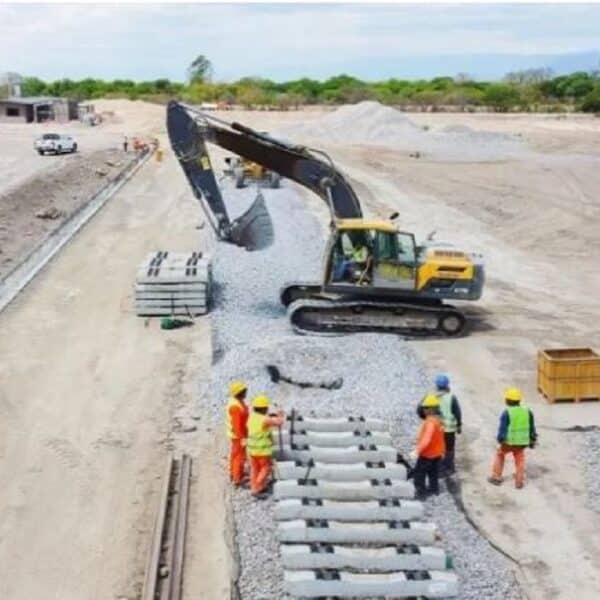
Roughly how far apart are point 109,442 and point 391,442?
4.04 m

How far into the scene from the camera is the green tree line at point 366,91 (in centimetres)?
11544

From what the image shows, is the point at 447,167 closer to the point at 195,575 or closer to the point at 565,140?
the point at 565,140

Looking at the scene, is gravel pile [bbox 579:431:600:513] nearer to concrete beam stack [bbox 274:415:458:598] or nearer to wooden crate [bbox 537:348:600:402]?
wooden crate [bbox 537:348:600:402]

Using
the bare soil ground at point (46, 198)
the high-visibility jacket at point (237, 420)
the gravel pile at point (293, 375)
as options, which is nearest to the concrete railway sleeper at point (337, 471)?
the gravel pile at point (293, 375)

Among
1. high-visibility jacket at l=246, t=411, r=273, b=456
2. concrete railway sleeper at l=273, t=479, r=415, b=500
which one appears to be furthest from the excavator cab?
concrete railway sleeper at l=273, t=479, r=415, b=500

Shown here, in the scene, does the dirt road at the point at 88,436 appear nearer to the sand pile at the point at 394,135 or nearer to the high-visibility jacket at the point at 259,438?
the high-visibility jacket at the point at 259,438

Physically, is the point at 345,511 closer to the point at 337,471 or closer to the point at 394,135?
the point at 337,471

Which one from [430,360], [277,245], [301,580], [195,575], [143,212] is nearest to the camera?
[301,580]

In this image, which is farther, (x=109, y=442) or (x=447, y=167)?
(x=447, y=167)

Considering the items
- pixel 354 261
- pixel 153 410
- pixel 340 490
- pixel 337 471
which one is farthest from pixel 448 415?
pixel 354 261

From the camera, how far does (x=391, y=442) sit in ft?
47.5

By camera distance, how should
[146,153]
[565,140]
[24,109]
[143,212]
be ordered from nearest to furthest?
[143,212] < [146,153] < [565,140] < [24,109]

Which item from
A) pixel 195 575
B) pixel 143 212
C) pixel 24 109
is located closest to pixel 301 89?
pixel 24 109

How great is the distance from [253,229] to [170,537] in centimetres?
1053
